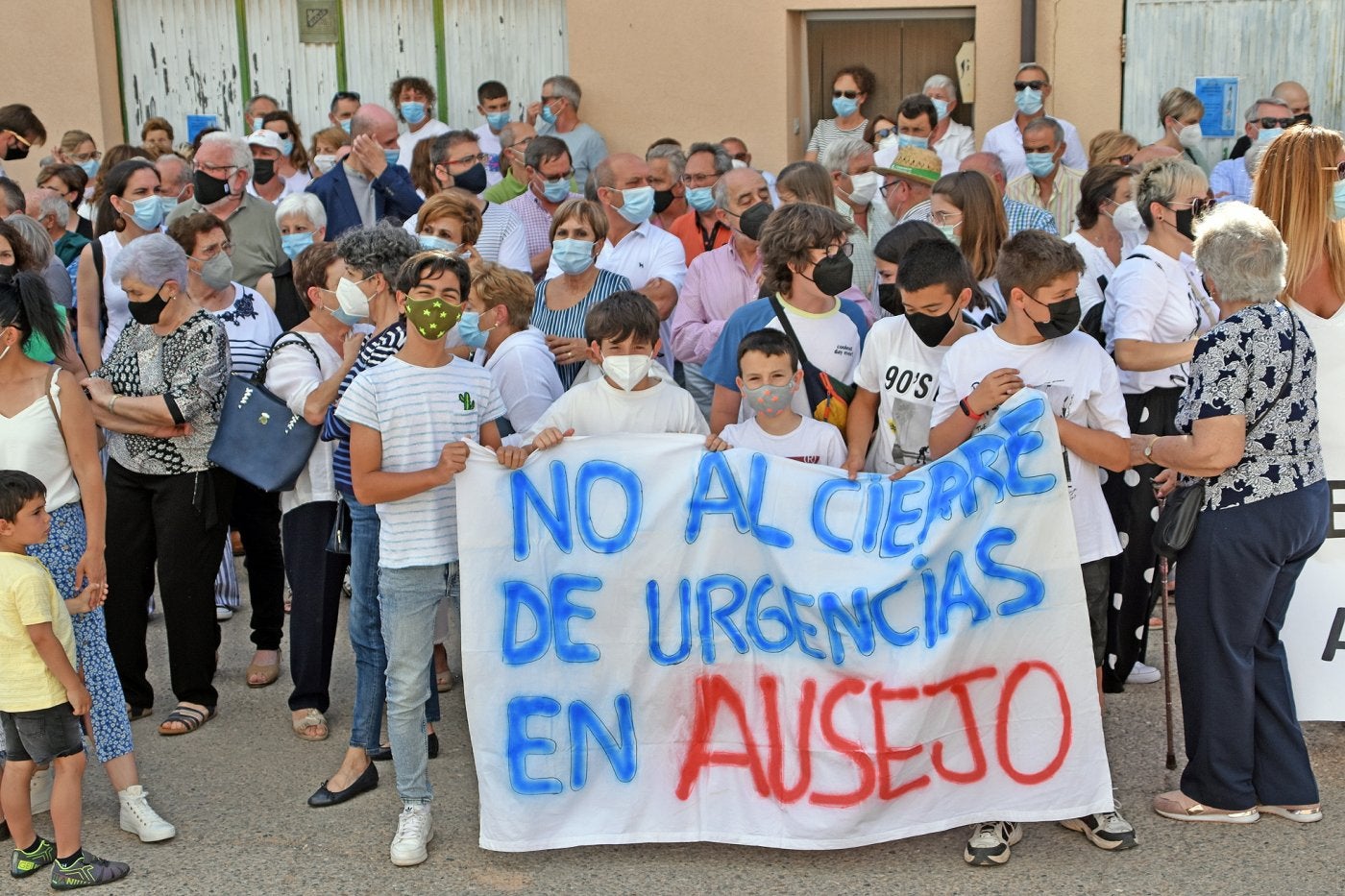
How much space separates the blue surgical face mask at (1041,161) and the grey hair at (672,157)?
194 cm

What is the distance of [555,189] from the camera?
8156 millimetres

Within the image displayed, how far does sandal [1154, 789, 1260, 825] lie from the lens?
4.81m

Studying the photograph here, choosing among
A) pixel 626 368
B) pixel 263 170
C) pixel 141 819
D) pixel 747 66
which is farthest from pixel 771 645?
pixel 747 66

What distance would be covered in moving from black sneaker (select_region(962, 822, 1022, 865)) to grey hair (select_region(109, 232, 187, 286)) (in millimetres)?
3434

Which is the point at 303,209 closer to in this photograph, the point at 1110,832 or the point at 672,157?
the point at 672,157

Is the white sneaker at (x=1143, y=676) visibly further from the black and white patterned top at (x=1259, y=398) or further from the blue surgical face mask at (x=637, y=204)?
the blue surgical face mask at (x=637, y=204)

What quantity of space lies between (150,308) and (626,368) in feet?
6.16

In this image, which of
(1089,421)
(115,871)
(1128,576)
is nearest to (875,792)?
(1089,421)

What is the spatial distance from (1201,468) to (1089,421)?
1.35ft

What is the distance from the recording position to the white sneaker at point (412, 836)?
15.5 ft

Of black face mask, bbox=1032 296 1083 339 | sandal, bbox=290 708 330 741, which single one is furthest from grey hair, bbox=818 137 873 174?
sandal, bbox=290 708 330 741

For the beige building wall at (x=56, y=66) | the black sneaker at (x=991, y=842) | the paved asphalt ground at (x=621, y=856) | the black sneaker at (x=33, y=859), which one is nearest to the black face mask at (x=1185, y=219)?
the paved asphalt ground at (x=621, y=856)

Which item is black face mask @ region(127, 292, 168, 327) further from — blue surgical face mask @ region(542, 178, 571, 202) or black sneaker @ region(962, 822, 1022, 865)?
black sneaker @ region(962, 822, 1022, 865)

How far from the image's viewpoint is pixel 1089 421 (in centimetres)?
487
